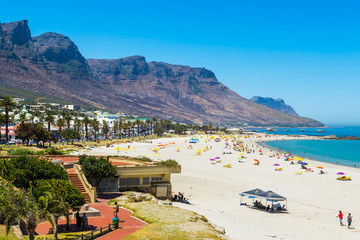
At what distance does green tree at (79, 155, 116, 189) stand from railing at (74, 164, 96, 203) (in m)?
0.46

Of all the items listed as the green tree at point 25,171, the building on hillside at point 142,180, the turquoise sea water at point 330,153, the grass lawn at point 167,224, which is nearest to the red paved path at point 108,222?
the grass lawn at point 167,224

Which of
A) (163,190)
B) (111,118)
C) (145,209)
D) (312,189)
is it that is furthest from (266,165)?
(111,118)

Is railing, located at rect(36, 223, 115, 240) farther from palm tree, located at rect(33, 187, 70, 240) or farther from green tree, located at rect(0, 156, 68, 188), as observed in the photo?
green tree, located at rect(0, 156, 68, 188)

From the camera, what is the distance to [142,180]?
27.8m

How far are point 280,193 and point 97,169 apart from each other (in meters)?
21.1

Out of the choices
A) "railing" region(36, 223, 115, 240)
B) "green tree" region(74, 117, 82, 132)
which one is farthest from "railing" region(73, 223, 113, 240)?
"green tree" region(74, 117, 82, 132)

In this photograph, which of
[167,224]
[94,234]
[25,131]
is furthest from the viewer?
[25,131]

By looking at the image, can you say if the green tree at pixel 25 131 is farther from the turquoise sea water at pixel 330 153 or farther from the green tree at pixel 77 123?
the turquoise sea water at pixel 330 153

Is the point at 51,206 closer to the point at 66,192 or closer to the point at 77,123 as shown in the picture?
the point at 66,192

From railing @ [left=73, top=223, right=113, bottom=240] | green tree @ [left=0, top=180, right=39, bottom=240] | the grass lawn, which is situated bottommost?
the grass lawn

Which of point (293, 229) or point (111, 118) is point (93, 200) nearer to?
point (293, 229)

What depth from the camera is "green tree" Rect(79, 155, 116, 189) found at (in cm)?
2484

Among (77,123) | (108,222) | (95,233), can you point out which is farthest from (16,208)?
(77,123)

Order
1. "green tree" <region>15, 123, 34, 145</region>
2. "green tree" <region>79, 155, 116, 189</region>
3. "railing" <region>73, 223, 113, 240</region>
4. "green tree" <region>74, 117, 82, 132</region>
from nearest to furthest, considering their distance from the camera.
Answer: "railing" <region>73, 223, 113, 240</region>, "green tree" <region>79, 155, 116, 189</region>, "green tree" <region>15, 123, 34, 145</region>, "green tree" <region>74, 117, 82, 132</region>
